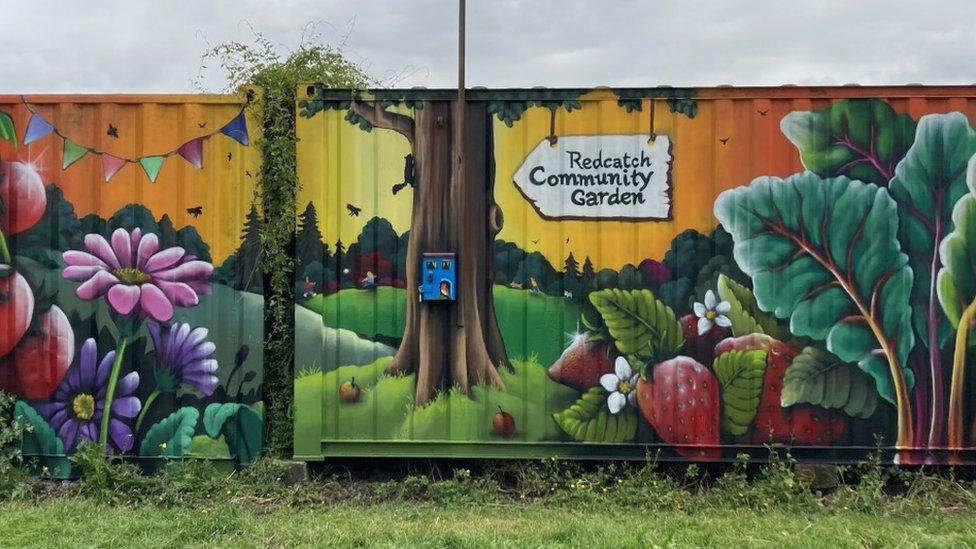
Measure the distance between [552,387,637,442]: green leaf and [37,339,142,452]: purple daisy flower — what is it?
10.2 ft

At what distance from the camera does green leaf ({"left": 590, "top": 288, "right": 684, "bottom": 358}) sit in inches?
223

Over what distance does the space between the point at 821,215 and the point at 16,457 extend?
5814mm

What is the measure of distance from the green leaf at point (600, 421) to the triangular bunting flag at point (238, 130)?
9.74 ft

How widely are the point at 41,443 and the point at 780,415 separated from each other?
5.16m

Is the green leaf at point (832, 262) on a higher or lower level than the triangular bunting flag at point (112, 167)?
lower

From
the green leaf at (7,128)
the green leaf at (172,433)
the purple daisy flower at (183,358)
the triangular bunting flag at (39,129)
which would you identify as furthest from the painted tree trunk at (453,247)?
the green leaf at (7,128)

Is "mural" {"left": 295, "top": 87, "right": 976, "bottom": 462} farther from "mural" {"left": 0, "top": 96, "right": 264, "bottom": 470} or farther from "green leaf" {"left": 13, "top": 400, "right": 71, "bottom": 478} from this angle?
"green leaf" {"left": 13, "top": 400, "right": 71, "bottom": 478}

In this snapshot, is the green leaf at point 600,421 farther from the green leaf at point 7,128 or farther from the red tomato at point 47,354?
the green leaf at point 7,128

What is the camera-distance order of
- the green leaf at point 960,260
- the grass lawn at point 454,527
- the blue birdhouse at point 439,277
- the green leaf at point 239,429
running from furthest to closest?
1. the green leaf at point 239,429
2. the blue birdhouse at point 439,277
3. the green leaf at point 960,260
4. the grass lawn at point 454,527

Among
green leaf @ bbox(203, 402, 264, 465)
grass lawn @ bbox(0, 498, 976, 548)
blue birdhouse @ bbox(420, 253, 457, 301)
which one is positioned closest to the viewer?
grass lawn @ bbox(0, 498, 976, 548)

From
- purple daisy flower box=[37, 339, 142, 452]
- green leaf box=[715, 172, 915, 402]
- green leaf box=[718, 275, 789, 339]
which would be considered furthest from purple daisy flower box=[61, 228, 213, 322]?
green leaf box=[715, 172, 915, 402]

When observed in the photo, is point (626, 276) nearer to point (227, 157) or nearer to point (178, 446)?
point (227, 157)

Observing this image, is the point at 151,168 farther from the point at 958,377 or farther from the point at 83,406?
the point at 958,377

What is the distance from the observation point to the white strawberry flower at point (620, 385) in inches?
223
